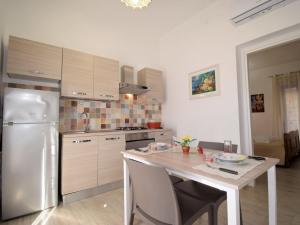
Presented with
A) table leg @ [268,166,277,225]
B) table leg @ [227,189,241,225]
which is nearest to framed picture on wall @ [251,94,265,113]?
table leg @ [268,166,277,225]

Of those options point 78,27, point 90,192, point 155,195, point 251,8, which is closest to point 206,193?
point 155,195

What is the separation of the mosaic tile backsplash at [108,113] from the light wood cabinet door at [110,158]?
0.58m

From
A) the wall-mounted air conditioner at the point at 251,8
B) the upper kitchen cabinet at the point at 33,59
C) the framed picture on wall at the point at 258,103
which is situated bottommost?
the framed picture on wall at the point at 258,103

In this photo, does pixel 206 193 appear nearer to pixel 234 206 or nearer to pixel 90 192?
pixel 234 206

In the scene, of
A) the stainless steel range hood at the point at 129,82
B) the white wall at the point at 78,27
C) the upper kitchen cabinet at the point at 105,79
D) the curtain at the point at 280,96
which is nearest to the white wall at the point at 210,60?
the stainless steel range hood at the point at 129,82

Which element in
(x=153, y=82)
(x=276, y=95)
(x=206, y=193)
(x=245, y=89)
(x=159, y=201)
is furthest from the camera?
(x=276, y=95)

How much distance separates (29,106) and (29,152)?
529 millimetres

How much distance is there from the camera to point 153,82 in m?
3.50

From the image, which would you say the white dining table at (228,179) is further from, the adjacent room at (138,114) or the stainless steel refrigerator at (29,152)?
the stainless steel refrigerator at (29,152)

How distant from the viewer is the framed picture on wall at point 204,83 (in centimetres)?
281

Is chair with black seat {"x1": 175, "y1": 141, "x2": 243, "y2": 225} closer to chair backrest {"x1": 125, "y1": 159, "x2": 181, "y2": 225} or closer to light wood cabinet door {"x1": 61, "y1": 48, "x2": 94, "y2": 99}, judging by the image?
chair backrest {"x1": 125, "y1": 159, "x2": 181, "y2": 225}

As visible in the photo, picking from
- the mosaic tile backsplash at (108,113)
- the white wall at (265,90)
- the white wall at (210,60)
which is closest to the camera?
the white wall at (210,60)

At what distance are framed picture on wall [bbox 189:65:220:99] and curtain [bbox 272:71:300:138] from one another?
3238mm

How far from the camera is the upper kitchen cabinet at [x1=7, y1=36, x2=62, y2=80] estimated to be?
2028mm
